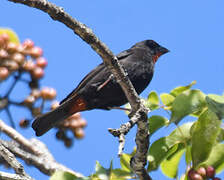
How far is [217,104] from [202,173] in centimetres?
47

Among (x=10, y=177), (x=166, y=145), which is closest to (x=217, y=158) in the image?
(x=166, y=145)

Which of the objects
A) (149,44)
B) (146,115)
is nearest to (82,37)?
(146,115)

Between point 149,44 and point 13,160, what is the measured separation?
12.1ft

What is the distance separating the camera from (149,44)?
21.2ft

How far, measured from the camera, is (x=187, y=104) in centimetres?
304

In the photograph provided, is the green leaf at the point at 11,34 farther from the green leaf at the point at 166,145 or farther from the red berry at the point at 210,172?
the red berry at the point at 210,172

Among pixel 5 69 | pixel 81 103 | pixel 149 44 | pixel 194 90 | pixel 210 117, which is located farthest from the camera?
pixel 149 44

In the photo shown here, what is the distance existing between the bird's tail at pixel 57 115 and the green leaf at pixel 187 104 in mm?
2199

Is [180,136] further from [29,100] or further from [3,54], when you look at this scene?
[3,54]

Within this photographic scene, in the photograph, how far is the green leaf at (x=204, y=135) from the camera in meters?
2.92

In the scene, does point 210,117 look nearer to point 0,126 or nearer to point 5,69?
point 5,69

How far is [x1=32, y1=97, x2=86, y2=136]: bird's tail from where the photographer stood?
5.13 m

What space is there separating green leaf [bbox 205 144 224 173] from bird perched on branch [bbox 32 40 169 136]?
2085 mm

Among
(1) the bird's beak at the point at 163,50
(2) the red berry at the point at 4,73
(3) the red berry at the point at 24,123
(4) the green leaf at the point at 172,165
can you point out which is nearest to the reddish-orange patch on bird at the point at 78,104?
(3) the red berry at the point at 24,123
